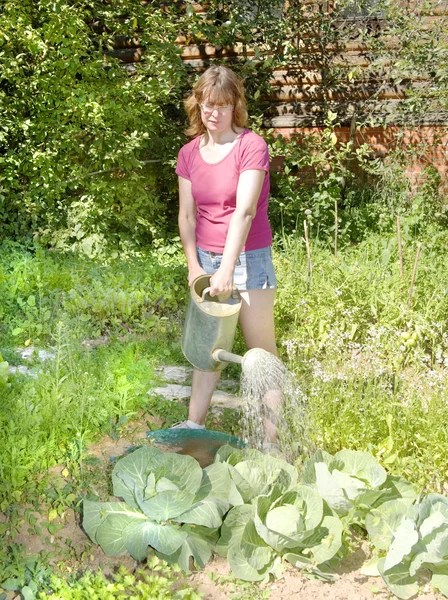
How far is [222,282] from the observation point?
2.72m

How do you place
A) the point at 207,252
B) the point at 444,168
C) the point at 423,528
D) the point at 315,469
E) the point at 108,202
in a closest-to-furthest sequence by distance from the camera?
1. the point at 423,528
2. the point at 315,469
3. the point at 207,252
4. the point at 108,202
5. the point at 444,168

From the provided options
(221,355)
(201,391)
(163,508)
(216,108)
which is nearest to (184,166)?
(216,108)

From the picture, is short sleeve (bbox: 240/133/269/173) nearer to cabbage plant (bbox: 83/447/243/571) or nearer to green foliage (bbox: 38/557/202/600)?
cabbage plant (bbox: 83/447/243/571)

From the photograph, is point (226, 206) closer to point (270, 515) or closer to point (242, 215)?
point (242, 215)

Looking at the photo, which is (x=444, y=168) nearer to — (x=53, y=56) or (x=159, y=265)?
(x=159, y=265)

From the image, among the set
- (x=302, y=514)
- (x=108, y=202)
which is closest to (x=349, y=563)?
(x=302, y=514)

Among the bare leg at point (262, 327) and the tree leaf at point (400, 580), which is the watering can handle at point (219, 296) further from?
the tree leaf at point (400, 580)

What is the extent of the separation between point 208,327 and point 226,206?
51 centimetres

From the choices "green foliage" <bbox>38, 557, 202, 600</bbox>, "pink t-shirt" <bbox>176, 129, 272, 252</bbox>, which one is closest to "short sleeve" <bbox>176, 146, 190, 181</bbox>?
"pink t-shirt" <bbox>176, 129, 272, 252</bbox>

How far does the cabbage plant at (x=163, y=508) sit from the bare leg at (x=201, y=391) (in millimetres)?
514

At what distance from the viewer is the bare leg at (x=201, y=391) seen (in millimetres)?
3184

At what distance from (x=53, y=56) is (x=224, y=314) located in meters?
4.04

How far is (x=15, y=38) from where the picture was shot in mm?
5832

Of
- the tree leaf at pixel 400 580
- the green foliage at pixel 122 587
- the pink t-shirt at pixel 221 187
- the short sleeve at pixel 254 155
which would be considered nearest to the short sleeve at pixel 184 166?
the pink t-shirt at pixel 221 187
